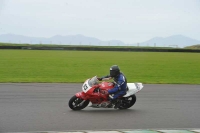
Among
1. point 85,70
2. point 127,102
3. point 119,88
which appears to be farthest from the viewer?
point 85,70

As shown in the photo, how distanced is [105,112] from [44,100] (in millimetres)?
2841

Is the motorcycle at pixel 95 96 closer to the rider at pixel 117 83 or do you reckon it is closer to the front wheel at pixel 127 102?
the front wheel at pixel 127 102

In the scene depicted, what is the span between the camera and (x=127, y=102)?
13.0m

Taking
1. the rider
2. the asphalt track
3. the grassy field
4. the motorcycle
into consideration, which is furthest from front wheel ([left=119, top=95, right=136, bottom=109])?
the grassy field

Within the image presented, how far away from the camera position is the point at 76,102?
12242 mm

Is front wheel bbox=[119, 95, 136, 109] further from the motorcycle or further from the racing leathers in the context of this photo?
the racing leathers

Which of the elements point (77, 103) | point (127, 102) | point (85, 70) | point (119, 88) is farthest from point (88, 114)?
point (85, 70)

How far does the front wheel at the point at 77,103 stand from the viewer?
1219 cm

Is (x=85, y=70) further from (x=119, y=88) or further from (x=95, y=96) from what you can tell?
(x=95, y=96)

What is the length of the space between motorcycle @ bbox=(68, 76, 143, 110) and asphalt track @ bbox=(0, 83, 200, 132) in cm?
22

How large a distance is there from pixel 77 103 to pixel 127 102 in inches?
67.2

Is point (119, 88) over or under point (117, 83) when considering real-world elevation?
under

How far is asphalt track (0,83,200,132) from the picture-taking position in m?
9.86

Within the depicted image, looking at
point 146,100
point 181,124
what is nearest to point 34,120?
point 181,124
